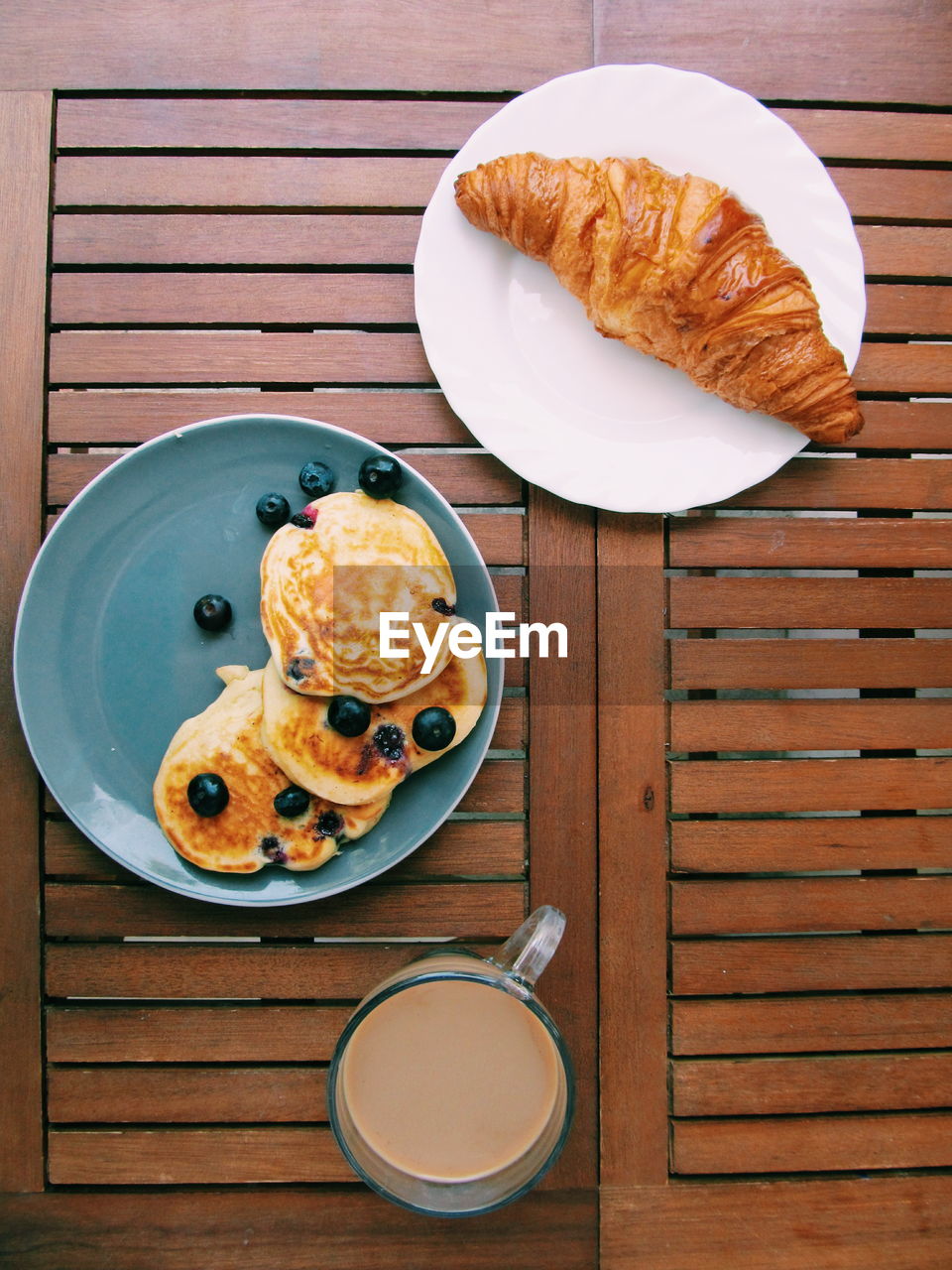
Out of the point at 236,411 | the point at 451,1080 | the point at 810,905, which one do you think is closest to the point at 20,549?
the point at 236,411

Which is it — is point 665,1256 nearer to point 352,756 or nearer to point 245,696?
point 352,756

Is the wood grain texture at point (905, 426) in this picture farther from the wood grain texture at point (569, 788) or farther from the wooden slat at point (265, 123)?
the wooden slat at point (265, 123)

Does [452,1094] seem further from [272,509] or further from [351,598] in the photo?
[272,509]

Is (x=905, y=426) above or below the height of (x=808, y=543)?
above

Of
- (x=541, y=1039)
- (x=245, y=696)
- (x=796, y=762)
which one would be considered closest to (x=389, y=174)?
(x=245, y=696)

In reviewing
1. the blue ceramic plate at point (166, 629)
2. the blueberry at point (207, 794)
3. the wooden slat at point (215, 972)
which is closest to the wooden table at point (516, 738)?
the wooden slat at point (215, 972)
